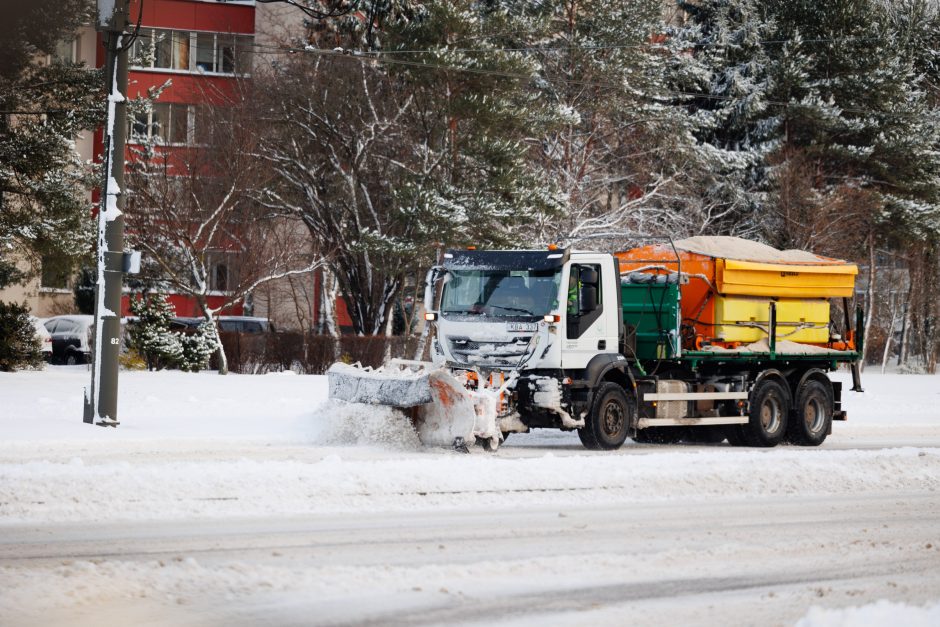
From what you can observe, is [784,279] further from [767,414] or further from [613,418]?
[613,418]

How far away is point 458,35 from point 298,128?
220 inches

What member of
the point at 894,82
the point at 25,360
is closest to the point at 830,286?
the point at 25,360

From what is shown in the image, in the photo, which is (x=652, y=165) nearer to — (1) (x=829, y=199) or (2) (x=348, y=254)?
(1) (x=829, y=199)

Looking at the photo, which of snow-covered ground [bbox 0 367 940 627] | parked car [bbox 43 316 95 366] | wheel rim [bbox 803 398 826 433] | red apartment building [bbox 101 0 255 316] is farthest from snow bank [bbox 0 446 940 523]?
red apartment building [bbox 101 0 255 316]

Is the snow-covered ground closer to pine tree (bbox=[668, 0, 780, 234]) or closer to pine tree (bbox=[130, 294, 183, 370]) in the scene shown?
pine tree (bbox=[130, 294, 183, 370])

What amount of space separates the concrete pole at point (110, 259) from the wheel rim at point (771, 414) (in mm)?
9538

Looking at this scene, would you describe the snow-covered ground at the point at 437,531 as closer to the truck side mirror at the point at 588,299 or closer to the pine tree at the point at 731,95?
the truck side mirror at the point at 588,299

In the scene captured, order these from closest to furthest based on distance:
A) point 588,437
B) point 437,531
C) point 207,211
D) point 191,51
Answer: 1. point 437,531
2. point 588,437
3. point 207,211
4. point 191,51

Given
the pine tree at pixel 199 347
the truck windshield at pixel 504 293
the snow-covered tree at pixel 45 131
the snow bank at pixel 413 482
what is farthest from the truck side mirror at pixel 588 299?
the pine tree at pixel 199 347

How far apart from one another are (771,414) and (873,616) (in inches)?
507

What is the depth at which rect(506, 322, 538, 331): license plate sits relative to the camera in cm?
1645

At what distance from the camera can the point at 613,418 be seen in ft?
56.9

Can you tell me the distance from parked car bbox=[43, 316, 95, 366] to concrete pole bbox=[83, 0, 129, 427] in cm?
2145

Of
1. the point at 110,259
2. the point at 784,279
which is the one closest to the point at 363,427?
the point at 110,259
